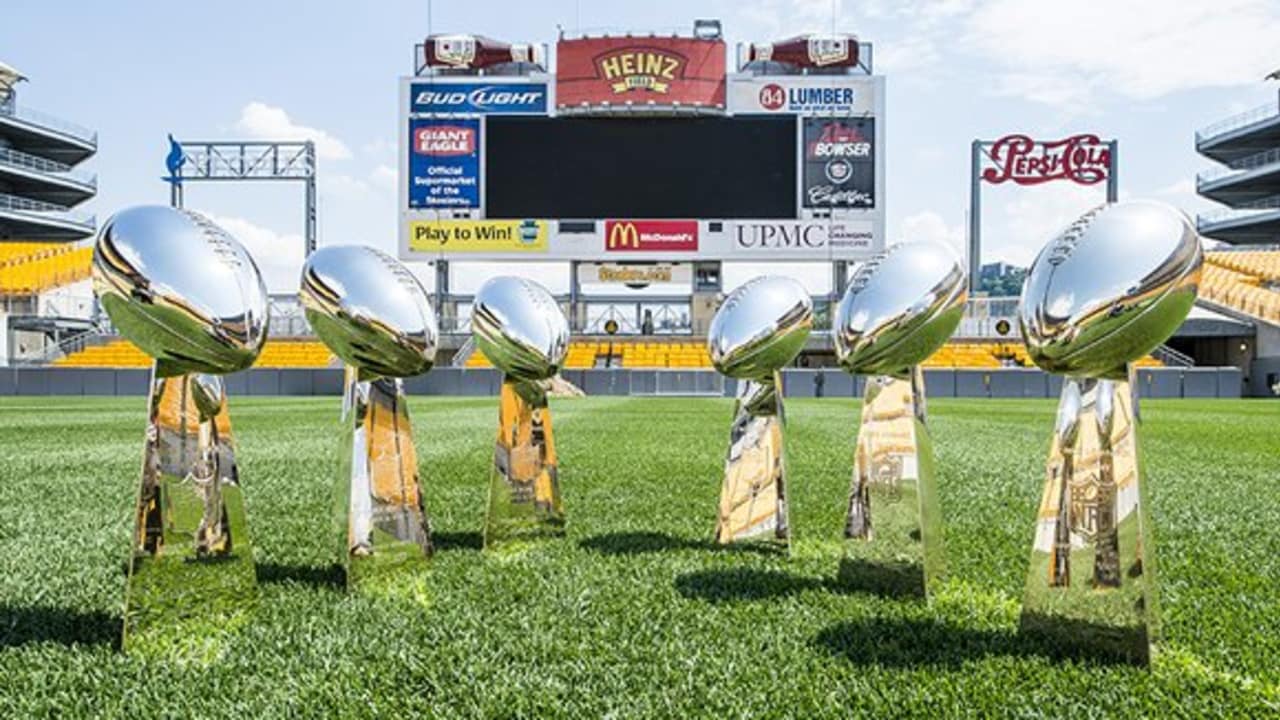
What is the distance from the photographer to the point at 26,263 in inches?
1506

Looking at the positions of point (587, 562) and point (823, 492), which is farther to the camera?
point (823, 492)

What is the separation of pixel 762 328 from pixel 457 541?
139cm

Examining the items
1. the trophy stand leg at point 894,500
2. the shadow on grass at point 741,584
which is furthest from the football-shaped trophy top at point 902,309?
the shadow on grass at point 741,584

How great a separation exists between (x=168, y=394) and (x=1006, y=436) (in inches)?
348

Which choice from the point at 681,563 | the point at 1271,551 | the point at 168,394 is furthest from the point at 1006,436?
the point at 168,394

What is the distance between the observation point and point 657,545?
3279mm

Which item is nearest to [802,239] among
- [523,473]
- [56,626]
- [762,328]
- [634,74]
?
[634,74]

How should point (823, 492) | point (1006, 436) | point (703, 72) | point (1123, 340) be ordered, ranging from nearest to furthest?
point (1123, 340) < point (823, 492) < point (1006, 436) < point (703, 72)

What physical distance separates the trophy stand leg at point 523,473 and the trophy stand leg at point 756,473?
2.14 feet

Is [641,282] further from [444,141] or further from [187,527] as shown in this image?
[187,527]

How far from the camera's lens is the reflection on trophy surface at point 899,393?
2.41m

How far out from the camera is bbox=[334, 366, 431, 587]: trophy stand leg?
2609 mm

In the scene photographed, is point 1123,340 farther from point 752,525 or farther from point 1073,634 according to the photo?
point 752,525

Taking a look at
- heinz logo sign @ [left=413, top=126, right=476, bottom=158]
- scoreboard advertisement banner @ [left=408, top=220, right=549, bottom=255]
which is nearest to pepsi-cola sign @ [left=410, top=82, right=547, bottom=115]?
heinz logo sign @ [left=413, top=126, right=476, bottom=158]
